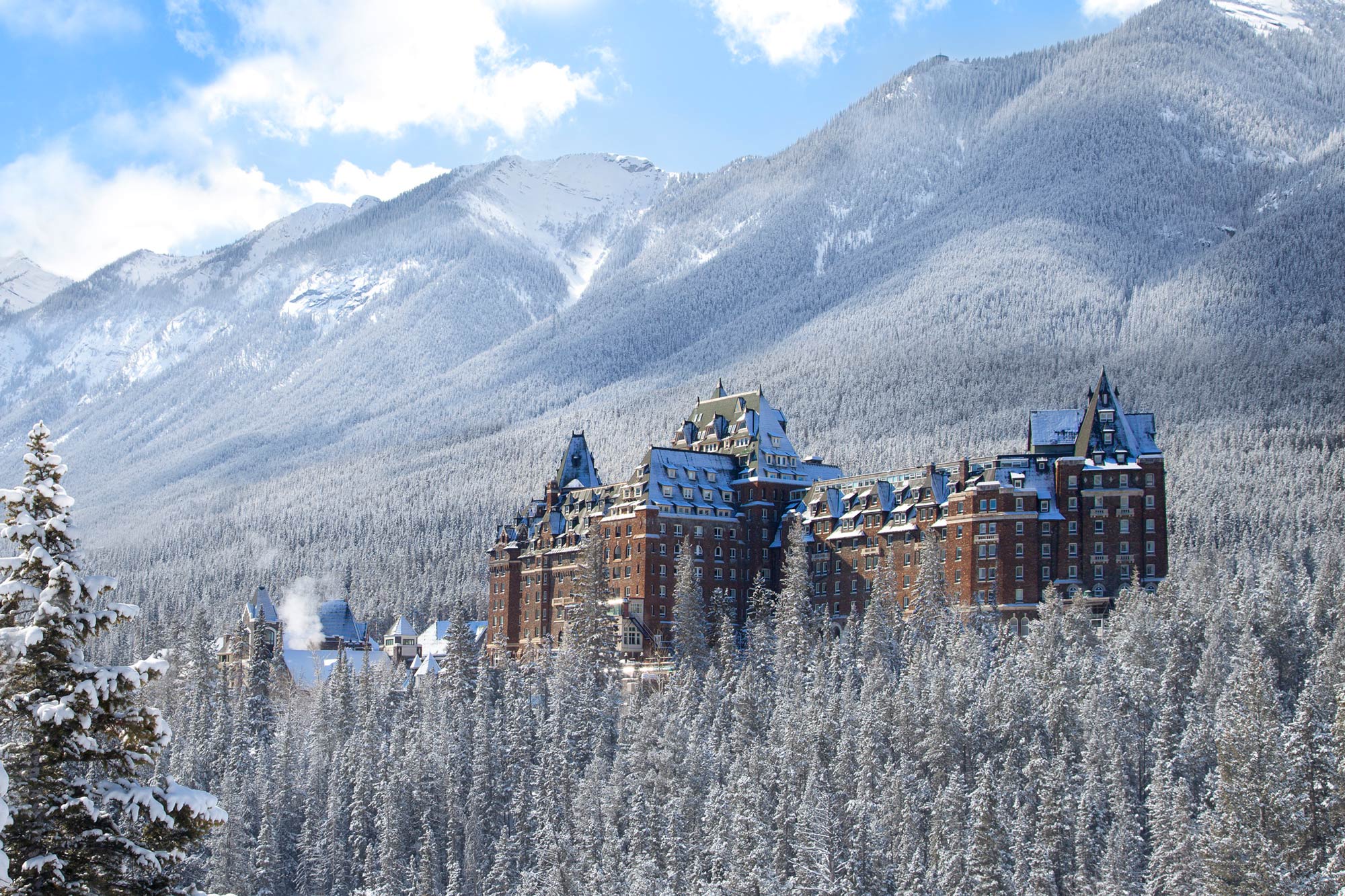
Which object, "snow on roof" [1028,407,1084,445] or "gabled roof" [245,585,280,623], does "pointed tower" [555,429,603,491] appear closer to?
"snow on roof" [1028,407,1084,445]

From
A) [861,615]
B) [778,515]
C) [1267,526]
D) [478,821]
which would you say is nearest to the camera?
[478,821]

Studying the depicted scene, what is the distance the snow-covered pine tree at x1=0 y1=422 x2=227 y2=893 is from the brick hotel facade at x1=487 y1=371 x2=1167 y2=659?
10178 cm

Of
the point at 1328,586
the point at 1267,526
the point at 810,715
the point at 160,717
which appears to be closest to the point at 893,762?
the point at 810,715

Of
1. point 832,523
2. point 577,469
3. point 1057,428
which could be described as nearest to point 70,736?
point 1057,428

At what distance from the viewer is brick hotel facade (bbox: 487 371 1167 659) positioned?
12206 cm

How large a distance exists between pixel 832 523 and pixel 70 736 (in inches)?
4717

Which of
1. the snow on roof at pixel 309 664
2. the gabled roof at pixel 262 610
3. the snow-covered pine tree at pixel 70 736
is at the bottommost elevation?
the snow on roof at pixel 309 664

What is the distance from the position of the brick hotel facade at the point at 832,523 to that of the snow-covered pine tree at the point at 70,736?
102 meters

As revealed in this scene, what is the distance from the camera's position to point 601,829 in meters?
109

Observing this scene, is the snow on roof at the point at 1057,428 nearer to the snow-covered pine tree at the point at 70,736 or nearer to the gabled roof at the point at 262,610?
the gabled roof at the point at 262,610

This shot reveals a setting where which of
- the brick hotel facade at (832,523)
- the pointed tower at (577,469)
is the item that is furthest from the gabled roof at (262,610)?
the pointed tower at (577,469)

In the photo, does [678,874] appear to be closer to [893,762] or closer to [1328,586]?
[893,762]

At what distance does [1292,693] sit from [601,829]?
48.5 meters

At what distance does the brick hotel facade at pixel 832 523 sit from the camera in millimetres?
122062
